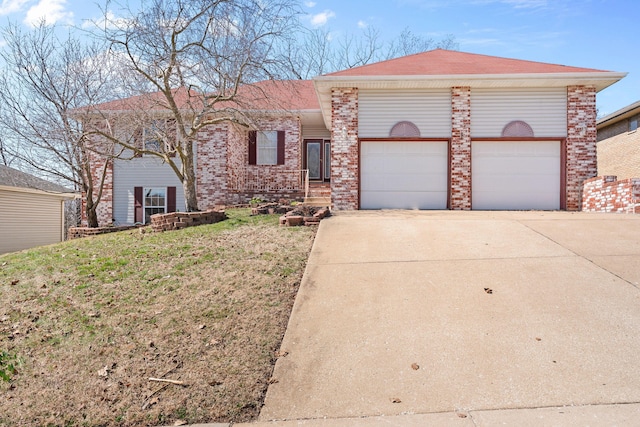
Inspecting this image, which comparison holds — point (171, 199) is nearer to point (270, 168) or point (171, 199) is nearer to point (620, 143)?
point (270, 168)

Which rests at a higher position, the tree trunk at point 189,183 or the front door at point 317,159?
the front door at point 317,159

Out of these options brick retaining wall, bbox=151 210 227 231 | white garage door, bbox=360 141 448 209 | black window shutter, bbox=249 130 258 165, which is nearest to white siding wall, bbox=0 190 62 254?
black window shutter, bbox=249 130 258 165

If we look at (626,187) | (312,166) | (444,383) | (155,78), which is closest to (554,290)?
(444,383)

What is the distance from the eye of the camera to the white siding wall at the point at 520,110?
12.2m

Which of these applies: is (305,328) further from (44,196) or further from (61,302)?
(44,196)

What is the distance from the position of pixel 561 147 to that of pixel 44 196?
2023cm

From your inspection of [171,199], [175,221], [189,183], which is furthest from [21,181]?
[175,221]

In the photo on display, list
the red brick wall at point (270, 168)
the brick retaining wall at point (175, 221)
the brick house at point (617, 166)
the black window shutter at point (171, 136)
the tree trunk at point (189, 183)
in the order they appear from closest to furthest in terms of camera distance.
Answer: the brick retaining wall at point (175, 221)
the brick house at point (617, 166)
the tree trunk at point (189, 183)
the black window shutter at point (171, 136)
the red brick wall at point (270, 168)

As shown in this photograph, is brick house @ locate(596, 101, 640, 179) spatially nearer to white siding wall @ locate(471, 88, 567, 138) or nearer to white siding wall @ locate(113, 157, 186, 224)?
white siding wall @ locate(471, 88, 567, 138)

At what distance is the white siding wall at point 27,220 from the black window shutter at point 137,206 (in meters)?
4.75

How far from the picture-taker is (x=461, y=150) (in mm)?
12266

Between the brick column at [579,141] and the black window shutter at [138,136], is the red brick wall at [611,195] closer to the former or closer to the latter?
the brick column at [579,141]

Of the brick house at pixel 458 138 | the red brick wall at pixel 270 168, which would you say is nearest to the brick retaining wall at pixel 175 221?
the brick house at pixel 458 138

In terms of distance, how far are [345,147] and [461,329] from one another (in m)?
8.60
